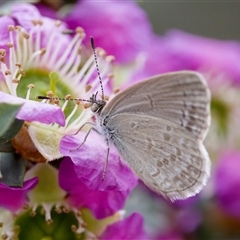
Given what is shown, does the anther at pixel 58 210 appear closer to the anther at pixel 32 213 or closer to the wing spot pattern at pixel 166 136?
the anther at pixel 32 213

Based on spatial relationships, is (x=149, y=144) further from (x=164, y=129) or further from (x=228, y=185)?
(x=228, y=185)

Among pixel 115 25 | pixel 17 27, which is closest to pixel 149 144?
pixel 17 27

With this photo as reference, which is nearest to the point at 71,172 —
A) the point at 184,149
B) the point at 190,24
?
the point at 184,149

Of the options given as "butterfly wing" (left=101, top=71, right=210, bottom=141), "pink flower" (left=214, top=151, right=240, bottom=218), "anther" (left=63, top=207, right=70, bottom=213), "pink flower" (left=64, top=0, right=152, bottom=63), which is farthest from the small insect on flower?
"pink flower" (left=214, top=151, right=240, bottom=218)

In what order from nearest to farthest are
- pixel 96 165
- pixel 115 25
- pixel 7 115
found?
pixel 7 115 → pixel 96 165 → pixel 115 25

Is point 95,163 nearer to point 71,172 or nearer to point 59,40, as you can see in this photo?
point 71,172

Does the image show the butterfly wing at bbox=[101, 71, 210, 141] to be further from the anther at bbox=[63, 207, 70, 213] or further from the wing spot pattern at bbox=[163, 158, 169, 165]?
the anther at bbox=[63, 207, 70, 213]

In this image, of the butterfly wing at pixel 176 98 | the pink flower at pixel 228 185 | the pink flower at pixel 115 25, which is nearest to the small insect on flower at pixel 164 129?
the butterfly wing at pixel 176 98
